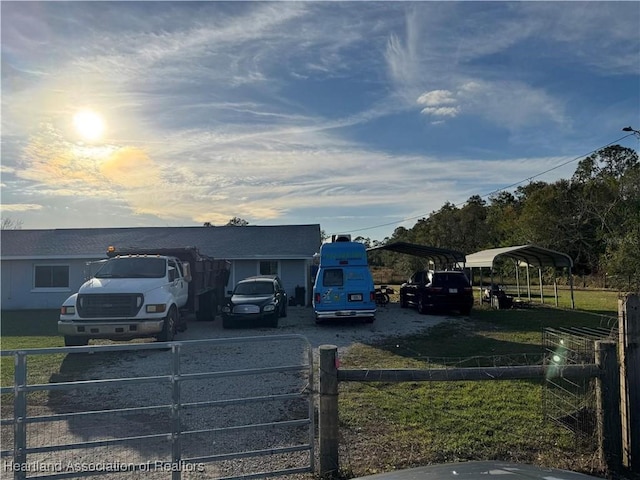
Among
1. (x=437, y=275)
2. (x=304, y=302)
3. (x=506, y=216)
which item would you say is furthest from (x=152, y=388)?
(x=506, y=216)

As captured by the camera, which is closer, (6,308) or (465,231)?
(6,308)

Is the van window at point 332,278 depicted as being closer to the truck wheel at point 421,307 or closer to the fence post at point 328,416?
the truck wheel at point 421,307

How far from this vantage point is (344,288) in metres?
15.7

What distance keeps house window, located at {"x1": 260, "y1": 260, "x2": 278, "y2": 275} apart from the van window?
1033 cm

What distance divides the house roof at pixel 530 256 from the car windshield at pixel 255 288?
1100cm

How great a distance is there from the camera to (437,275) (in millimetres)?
19594

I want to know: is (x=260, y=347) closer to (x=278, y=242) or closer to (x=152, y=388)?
(x=152, y=388)

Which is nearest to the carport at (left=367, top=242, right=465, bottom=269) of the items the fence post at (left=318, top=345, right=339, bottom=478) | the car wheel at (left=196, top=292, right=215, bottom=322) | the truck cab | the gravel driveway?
the car wheel at (left=196, top=292, right=215, bottom=322)

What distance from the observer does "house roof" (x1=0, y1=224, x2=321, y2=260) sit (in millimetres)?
25328

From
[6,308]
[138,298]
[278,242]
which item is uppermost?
[278,242]

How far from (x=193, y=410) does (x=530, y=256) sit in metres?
22.0

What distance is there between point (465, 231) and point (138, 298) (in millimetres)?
41789

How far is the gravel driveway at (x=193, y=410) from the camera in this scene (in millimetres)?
4777

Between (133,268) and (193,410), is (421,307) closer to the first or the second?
(133,268)
